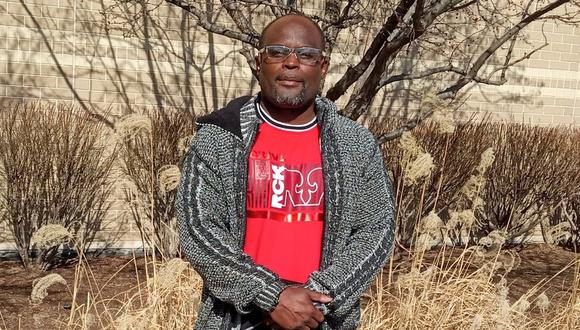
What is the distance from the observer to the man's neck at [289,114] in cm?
223

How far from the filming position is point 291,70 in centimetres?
216

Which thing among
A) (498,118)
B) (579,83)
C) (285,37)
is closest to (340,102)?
(498,118)

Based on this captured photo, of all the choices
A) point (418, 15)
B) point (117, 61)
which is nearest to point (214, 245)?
point (418, 15)

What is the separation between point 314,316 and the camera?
1.98m

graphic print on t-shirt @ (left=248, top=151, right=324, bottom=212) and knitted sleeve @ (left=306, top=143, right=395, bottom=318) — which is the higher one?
graphic print on t-shirt @ (left=248, top=151, right=324, bottom=212)

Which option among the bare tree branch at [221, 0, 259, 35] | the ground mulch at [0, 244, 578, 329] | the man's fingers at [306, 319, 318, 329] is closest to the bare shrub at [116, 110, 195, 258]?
the ground mulch at [0, 244, 578, 329]

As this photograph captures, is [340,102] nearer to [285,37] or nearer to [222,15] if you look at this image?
[222,15]

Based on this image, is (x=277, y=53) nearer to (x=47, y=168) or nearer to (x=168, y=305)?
(x=168, y=305)

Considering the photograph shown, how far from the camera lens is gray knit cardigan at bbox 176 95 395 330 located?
2.04 metres

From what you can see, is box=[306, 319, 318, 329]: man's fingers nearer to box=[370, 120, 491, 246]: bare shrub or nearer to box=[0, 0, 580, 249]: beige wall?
box=[370, 120, 491, 246]: bare shrub

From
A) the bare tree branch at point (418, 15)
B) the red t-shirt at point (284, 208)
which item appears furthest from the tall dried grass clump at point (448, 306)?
the red t-shirt at point (284, 208)

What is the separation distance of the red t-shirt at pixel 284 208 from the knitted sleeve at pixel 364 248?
0.10 meters

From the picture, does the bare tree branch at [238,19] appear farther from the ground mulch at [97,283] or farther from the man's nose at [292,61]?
the man's nose at [292,61]

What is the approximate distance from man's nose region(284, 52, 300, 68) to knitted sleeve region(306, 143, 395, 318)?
384 millimetres
